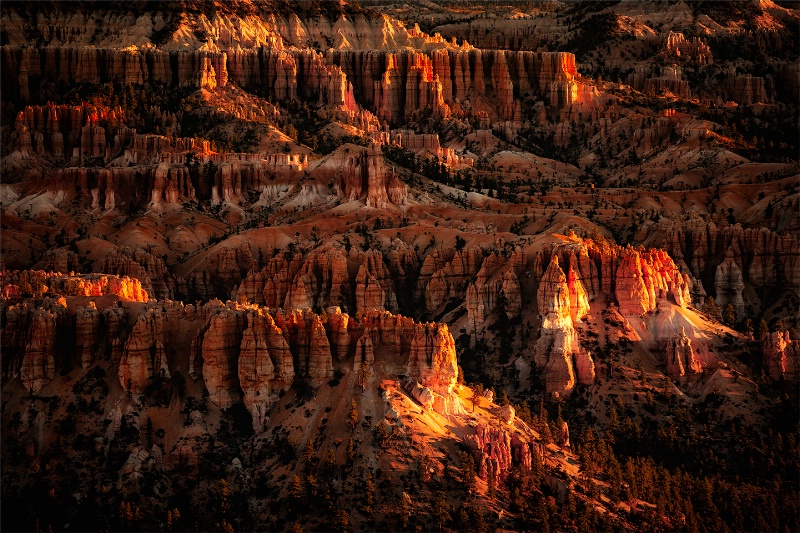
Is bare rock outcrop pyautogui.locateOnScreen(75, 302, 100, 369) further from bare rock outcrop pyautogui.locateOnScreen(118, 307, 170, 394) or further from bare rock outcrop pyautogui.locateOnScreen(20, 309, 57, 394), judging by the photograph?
bare rock outcrop pyautogui.locateOnScreen(118, 307, 170, 394)

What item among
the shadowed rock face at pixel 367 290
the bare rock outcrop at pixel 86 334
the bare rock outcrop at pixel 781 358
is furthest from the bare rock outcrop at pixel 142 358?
the bare rock outcrop at pixel 781 358

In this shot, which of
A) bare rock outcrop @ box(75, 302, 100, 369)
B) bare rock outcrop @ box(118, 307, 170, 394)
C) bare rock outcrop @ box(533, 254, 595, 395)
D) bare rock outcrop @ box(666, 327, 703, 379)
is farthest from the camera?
bare rock outcrop @ box(666, 327, 703, 379)

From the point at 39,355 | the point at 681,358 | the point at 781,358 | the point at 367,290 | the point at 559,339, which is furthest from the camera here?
the point at 367,290

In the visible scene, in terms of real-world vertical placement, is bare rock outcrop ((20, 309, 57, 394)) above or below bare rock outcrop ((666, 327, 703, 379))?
above

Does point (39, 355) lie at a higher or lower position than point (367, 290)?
higher

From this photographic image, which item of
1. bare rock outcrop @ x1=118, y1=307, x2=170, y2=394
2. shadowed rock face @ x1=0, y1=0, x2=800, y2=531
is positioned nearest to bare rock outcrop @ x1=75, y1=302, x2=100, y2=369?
shadowed rock face @ x1=0, y1=0, x2=800, y2=531

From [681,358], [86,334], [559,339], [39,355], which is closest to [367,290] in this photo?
[559,339]

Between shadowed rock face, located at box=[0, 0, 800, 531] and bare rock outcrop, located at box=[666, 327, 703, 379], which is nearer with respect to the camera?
shadowed rock face, located at box=[0, 0, 800, 531]

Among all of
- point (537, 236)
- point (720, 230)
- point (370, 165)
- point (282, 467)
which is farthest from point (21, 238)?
point (282, 467)

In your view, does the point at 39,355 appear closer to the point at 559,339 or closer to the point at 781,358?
the point at 559,339

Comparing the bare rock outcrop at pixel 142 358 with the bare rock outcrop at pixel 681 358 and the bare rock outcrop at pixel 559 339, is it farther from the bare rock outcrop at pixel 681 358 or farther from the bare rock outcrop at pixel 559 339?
the bare rock outcrop at pixel 681 358

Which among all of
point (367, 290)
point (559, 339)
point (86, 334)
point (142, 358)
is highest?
point (86, 334)

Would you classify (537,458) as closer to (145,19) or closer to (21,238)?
(21,238)
